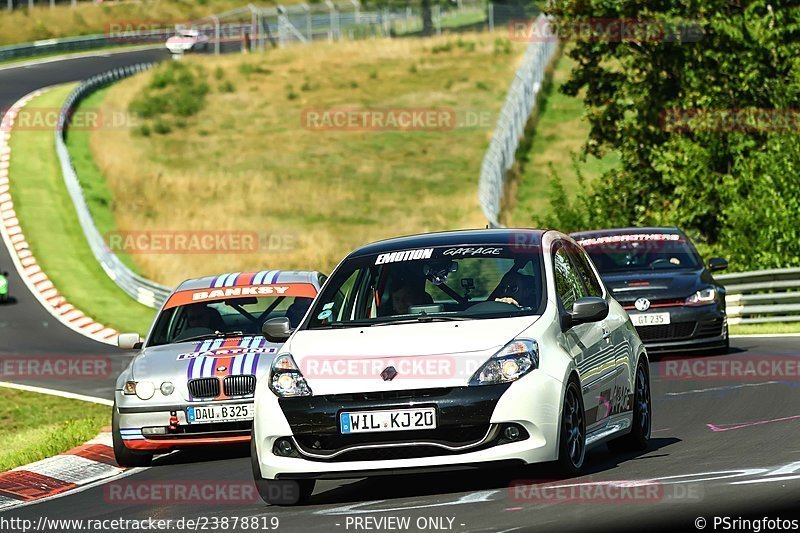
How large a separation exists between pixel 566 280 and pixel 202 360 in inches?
143

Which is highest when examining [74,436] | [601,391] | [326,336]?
[326,336]

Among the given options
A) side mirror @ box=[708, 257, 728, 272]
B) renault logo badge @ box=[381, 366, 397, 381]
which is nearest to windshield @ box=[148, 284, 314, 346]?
renault logo badge @ box=[381, 366, 397, 381]

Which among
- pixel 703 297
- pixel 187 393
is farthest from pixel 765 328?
pixel 187 393

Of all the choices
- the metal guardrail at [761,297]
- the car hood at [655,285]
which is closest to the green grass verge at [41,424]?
the car hood at [655,285]

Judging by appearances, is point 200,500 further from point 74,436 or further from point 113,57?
point 113,57

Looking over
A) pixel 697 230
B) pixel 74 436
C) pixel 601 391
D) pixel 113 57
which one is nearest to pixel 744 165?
pixel 697 230

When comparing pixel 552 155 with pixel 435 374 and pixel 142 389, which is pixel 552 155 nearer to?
pixel 142 389

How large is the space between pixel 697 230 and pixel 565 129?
76.7 feet

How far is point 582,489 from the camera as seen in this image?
27.7ft

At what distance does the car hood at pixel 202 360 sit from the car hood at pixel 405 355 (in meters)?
3.25

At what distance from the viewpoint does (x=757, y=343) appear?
20.1 m

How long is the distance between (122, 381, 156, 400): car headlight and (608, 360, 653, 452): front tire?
3.76 meters

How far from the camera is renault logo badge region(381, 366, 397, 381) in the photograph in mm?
8484

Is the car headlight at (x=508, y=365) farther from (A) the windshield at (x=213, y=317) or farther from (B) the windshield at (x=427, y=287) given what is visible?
(A) the windshield at (x=213, y=317)
